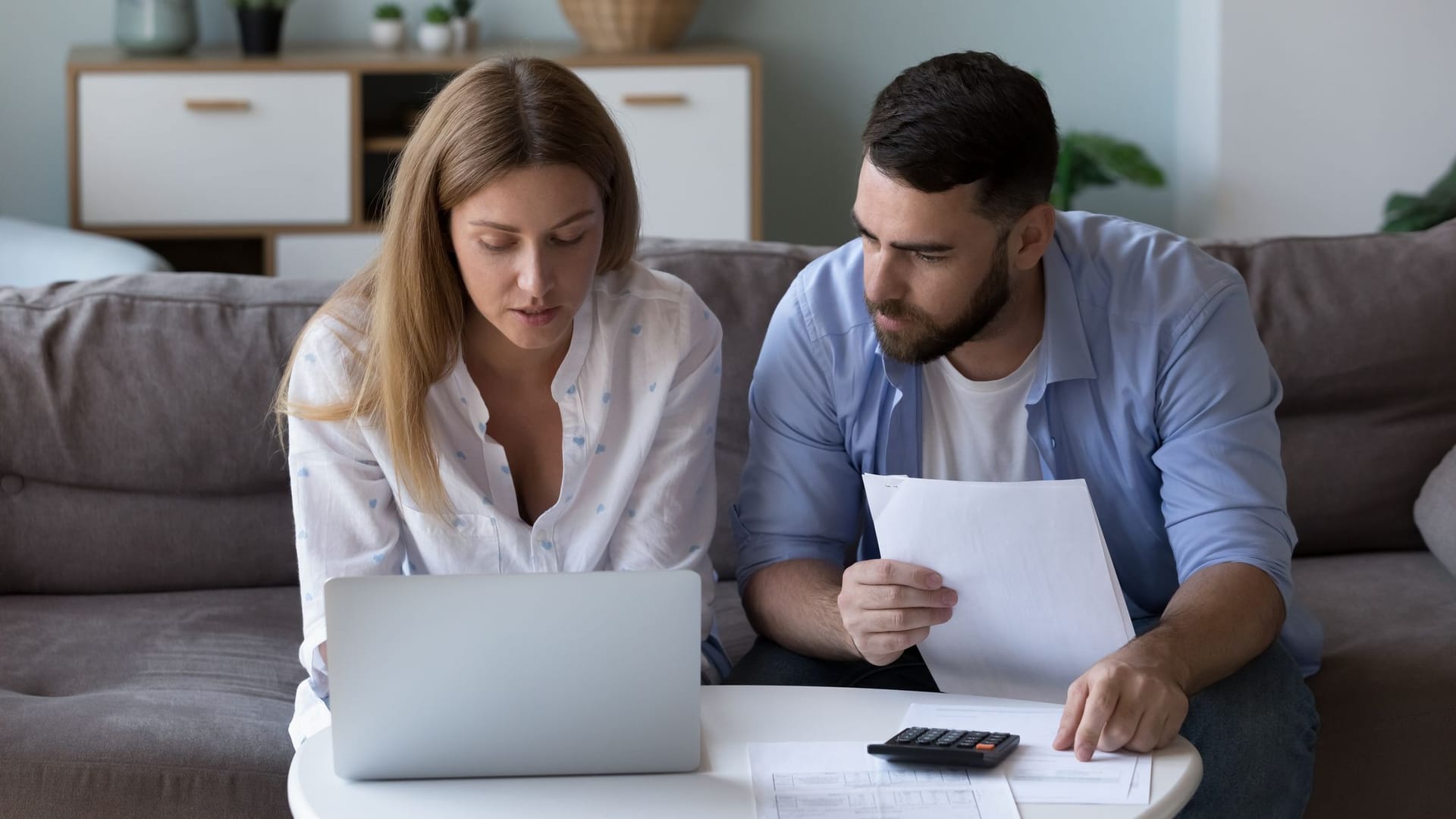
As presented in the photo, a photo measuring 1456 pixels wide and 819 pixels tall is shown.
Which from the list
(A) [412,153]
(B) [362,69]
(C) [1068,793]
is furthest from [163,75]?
(C) [1068,793]

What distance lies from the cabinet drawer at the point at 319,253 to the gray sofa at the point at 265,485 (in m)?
1.66

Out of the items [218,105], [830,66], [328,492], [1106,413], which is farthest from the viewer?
[830,66]

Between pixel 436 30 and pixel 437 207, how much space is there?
247cm

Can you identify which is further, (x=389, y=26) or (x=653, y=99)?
(x=389, y=26)

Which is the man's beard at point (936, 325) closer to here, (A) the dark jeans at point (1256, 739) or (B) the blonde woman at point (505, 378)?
(B) the blonde woman at point (505, 378)

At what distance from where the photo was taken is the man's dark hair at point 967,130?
1.40 m

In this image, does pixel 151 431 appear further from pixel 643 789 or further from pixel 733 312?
pixel 643 789

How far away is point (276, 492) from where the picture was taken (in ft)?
6.45

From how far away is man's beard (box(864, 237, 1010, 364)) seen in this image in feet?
4.81

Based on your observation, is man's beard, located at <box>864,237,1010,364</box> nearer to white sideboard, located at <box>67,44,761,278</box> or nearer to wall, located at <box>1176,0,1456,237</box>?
white sideboard, located at <box>67,44,761,278</box>

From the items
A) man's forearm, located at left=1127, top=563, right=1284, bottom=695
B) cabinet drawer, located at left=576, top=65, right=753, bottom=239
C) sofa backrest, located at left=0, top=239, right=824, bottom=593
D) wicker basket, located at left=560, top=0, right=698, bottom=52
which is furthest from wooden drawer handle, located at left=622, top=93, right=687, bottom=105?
man's forearm, located at left=1127, top=563, right=1284, bottom=695

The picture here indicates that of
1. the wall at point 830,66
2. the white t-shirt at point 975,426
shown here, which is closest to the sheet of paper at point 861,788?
the white t-shirt at point 975,426

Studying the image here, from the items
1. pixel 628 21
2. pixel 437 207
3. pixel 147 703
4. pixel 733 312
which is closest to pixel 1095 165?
pixel 628 21

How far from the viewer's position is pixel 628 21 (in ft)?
12.0
